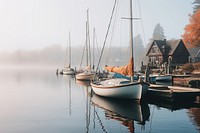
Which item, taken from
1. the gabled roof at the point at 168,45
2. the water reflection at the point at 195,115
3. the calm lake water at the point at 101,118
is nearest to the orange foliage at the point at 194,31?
the gabled roof at the point at 168,45

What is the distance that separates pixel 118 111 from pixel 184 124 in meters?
6.65

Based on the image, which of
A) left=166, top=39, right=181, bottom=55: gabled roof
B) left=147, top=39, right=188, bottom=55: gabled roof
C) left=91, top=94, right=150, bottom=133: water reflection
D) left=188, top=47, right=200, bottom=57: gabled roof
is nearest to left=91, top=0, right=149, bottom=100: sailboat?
left=91, top=94, right=150, bottom=133: water reflection

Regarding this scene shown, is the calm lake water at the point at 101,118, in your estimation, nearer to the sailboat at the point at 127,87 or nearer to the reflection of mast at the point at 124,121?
the reflection of mast at the point at 124,121

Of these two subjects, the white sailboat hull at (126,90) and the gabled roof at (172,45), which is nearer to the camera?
the white sailboat hull at (126,90)

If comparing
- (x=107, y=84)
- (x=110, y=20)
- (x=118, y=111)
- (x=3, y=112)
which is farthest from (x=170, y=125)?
(x=110, y=20)

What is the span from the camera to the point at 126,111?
2389 centimetres

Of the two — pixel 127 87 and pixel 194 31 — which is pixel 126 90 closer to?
pixel 127 87

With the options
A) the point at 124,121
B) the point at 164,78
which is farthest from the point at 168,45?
the point at 124,121

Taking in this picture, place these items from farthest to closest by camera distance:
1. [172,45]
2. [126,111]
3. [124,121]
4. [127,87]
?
[172,45] < [127,87] < [126,111] < [124,121]

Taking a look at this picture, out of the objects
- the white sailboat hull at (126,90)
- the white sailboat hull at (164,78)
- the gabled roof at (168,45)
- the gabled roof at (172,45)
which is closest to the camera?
the white sailboat hull at (126,90)

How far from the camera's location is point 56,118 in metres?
22.2

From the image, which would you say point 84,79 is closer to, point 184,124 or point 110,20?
point 110,20

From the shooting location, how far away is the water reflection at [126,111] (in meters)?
20.8

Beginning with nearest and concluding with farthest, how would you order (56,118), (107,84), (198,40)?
(56,118) → (107,84) → (198,40)
